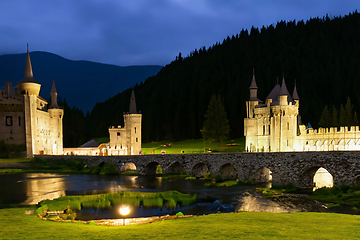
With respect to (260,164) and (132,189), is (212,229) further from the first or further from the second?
(260,164)

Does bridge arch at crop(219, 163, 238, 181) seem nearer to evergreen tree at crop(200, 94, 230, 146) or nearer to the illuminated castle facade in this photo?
evergreen tree at crop(200, 94, 230, 146)

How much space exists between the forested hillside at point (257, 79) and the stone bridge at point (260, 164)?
47.1m

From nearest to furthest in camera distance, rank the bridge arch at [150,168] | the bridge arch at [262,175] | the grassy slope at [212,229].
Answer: the grassy slope at [212,229]
the bridge arch at [262,175]
the bridge arch at [150,168]

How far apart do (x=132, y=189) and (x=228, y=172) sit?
1550 cm

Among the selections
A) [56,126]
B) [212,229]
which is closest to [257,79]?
[56,126]

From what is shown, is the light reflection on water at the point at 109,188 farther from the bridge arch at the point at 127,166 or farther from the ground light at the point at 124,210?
the bridge arch at the point at 127,166

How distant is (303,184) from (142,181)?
22.1 m

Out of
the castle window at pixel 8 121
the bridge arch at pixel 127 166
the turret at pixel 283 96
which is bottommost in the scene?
the bridge arch at pixel 127 166

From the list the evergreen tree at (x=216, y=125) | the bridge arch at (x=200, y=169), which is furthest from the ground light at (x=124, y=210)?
the evergreen tree at (x=216, y=125)

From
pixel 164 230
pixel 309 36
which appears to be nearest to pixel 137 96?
pixel 309 36

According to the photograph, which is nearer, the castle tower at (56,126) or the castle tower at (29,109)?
the castle tower at (29,109)

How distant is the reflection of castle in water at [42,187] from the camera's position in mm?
38312

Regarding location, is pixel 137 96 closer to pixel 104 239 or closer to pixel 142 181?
pixel 142 181

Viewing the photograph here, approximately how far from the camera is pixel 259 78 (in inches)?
4852
